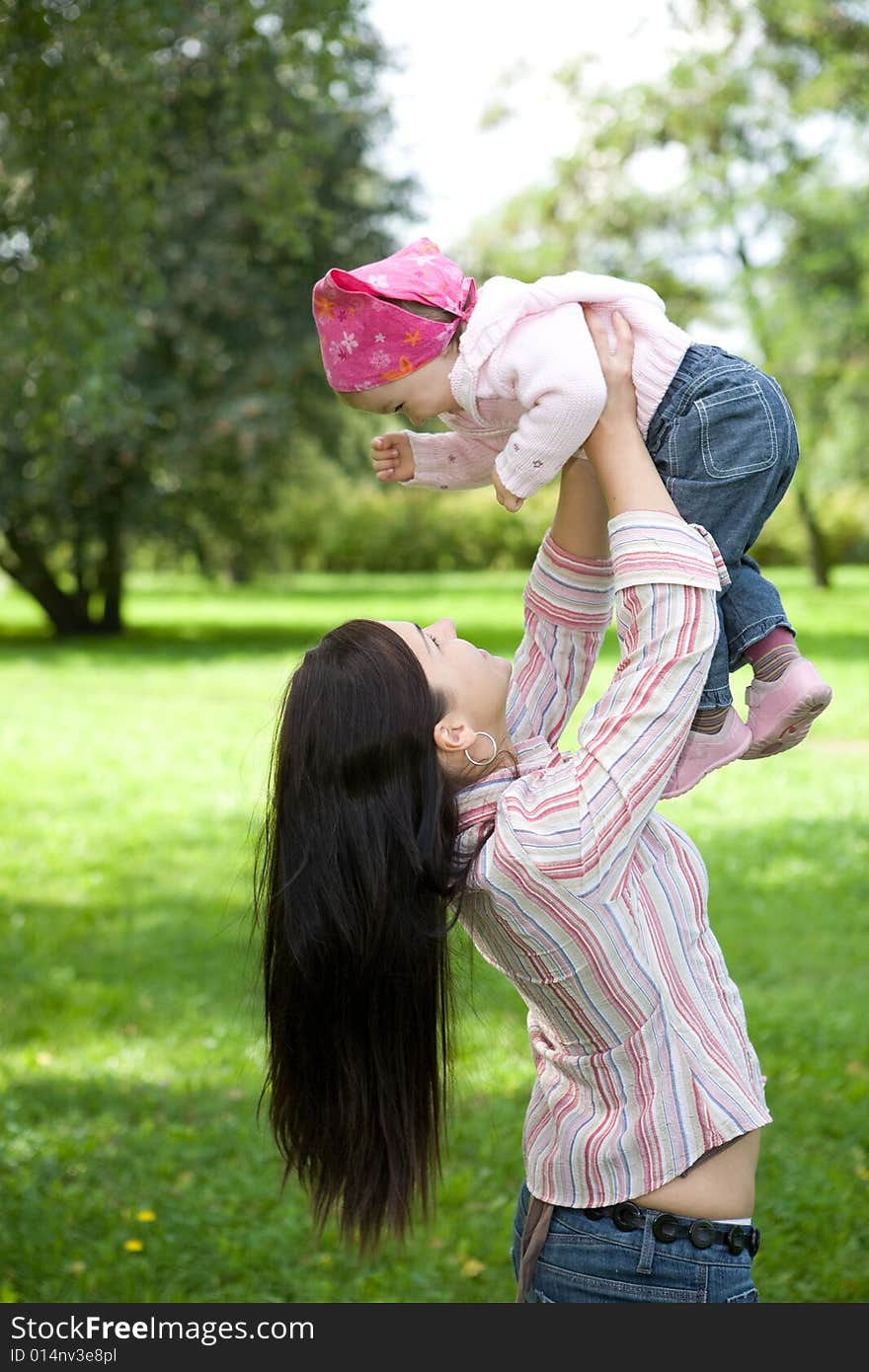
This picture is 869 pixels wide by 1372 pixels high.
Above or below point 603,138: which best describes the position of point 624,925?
below

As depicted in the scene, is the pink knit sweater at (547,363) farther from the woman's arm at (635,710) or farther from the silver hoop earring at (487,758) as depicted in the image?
the silver hoop earring at (487,758)

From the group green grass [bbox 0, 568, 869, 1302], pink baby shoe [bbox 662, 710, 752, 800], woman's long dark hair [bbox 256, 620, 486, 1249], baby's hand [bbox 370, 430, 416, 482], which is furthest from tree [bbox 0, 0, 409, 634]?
pink baby shoe [bbox 662, 710, 752, 800]

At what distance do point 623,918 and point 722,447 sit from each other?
65 cm

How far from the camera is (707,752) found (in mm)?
2047

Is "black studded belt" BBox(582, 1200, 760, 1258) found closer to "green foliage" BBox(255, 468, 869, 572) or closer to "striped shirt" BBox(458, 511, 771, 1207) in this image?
"striped shirt" BBox(458, 511, 771, 1207)

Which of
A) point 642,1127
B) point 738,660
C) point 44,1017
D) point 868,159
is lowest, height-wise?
point 44,1017

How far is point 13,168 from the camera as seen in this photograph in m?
5.66

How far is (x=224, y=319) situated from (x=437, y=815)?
1838 centimetres

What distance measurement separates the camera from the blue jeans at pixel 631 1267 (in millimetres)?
1821

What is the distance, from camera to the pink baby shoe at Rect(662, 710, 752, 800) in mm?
2008

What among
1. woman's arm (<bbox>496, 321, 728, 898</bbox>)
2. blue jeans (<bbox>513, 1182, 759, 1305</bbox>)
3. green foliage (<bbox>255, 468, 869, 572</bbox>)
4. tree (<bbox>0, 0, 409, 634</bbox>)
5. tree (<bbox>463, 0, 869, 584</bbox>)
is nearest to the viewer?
woman's arm (<bbox>496, 321, 728, 898</bbox>)

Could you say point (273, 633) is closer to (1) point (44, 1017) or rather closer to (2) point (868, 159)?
(2) point (868, 159)

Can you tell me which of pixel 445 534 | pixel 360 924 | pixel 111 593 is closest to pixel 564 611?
pixel 360 924
